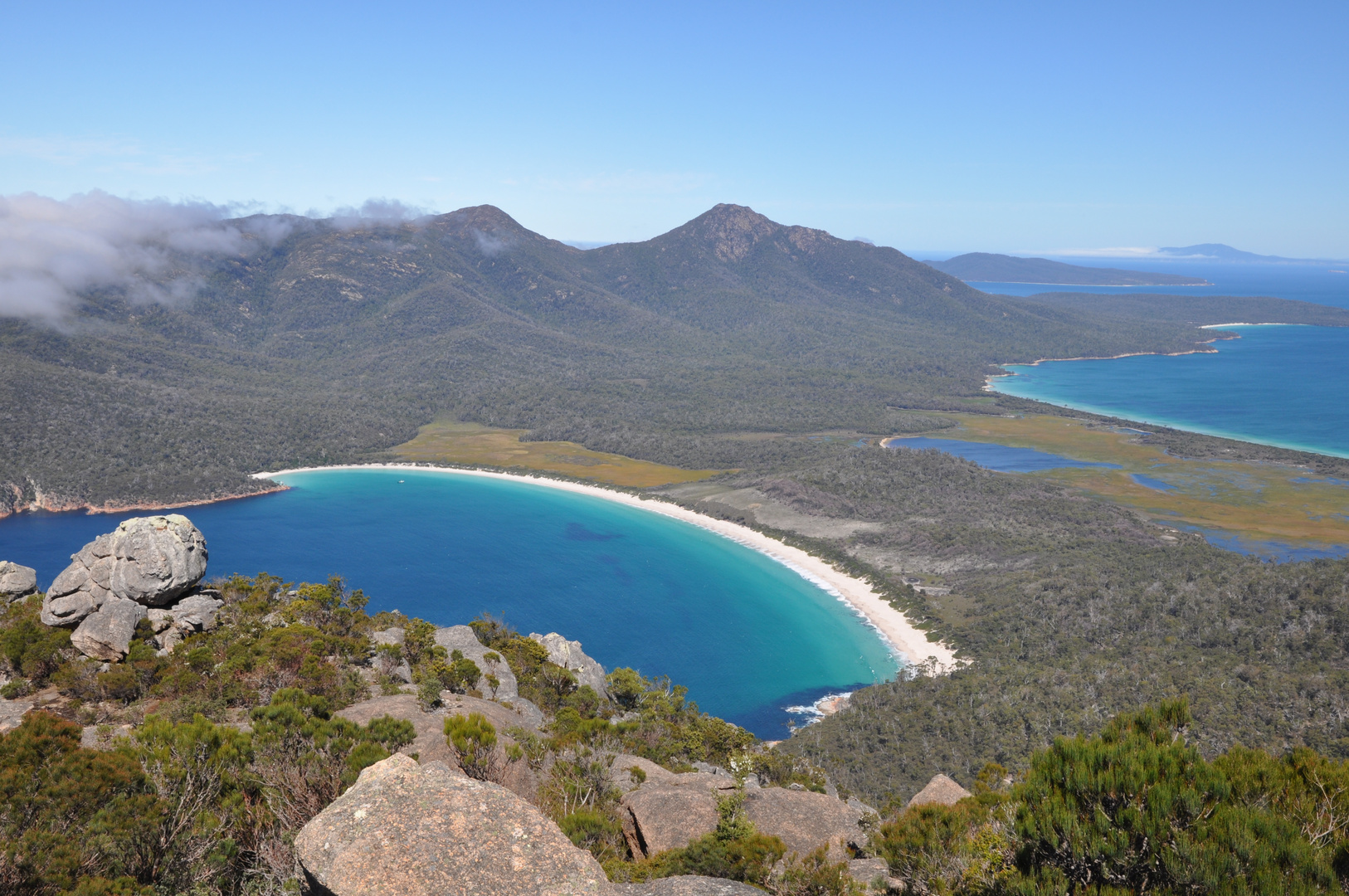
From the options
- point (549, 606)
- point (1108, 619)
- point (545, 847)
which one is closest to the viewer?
point (545, 847)

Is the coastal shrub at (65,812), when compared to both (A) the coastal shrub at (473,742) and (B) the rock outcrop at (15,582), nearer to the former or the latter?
(A) the coastal shrub at (473,742)

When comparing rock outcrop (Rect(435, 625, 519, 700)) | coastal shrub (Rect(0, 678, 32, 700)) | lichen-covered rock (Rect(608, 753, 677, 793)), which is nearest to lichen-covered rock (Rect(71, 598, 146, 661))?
coastal shrub (Rect(0, 678, 32, 700))

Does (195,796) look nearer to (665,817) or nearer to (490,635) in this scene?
(665,817)

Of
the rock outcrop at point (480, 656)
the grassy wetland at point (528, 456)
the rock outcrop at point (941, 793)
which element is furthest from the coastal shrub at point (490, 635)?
the grassy wetland at point (528, 456)

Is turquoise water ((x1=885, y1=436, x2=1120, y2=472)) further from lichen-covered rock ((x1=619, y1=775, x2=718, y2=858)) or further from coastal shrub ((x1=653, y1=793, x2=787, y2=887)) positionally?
coastal shrub ((x1=653, y1=793, x2=787, y2=887))

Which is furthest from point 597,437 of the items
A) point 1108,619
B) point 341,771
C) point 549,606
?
point 341,771

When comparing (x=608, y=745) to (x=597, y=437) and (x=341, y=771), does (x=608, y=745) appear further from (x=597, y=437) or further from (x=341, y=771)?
(x=597, y=437)
